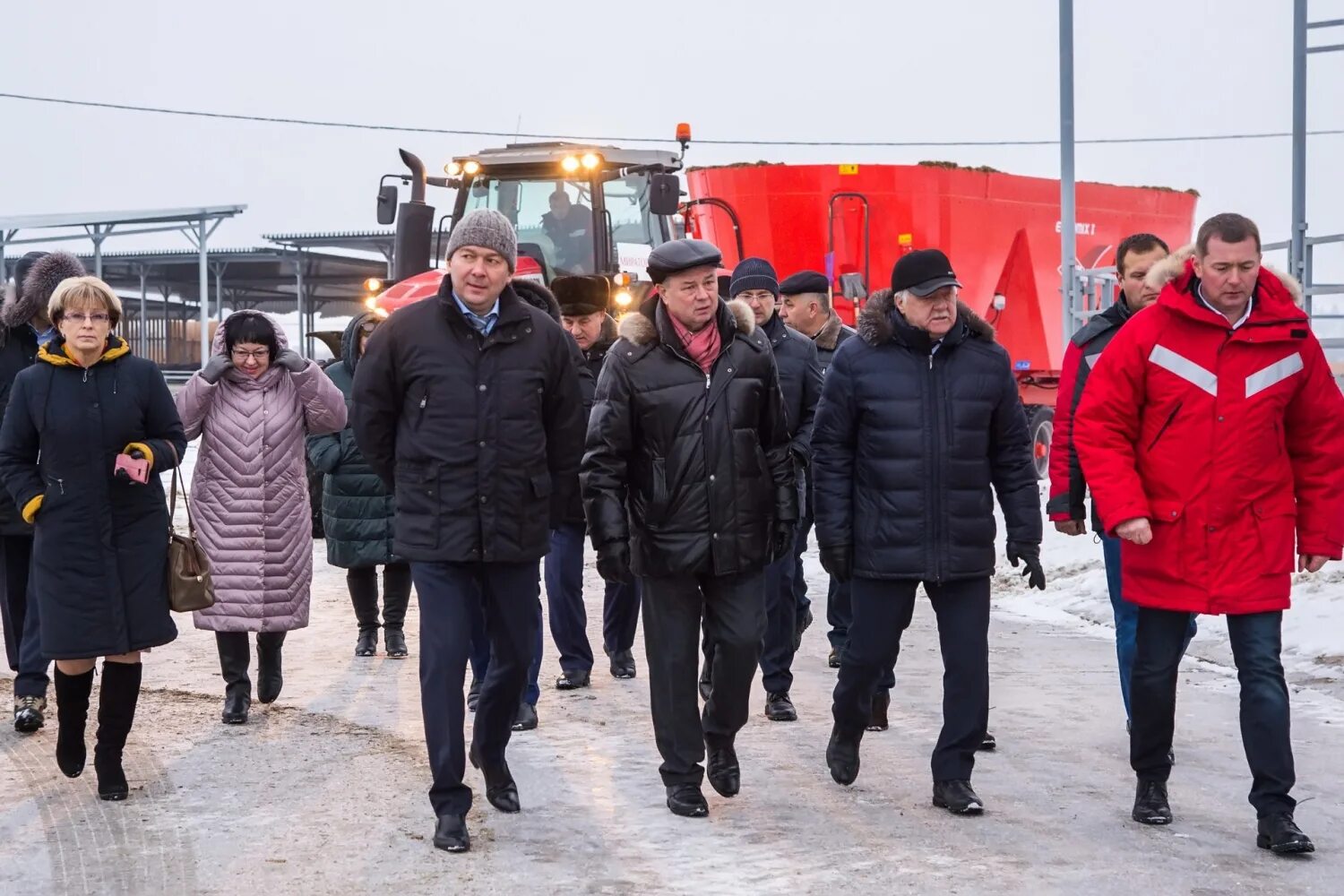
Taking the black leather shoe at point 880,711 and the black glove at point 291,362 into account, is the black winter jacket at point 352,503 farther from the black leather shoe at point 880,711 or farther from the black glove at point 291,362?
the black leather shoe at point 880,711

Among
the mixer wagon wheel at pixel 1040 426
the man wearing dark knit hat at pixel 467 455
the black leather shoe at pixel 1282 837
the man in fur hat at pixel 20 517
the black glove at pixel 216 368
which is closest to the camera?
the black leather shoe at pixel 1282 837

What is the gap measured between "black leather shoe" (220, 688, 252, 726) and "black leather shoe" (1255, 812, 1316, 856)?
4.23 m

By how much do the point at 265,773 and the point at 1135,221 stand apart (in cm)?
1812

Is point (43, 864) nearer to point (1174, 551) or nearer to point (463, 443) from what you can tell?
point (463, 443)

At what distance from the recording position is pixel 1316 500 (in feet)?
18.5

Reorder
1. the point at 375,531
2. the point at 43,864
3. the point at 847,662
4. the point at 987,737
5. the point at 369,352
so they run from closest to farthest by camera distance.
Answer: the point at 43,864, the point at 369,352, the point at 847,662, the point at 987,737, the point at 375,531

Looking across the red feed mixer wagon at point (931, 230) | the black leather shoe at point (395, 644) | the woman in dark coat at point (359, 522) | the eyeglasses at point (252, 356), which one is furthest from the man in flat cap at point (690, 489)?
the red feed mixer wagon at point (931, 230)

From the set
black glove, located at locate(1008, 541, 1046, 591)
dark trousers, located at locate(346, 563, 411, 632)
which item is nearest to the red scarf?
black glove, located at locate(1008, 541, 1046, 591)

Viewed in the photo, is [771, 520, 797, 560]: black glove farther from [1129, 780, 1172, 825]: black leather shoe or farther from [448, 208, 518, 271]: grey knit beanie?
[1129, 780, 1172, 825]: black leather shoe

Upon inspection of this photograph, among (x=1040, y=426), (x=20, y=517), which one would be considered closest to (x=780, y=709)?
(x=20, y=517)

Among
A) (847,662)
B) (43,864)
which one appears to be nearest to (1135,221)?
(847,662)

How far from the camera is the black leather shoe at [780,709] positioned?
Result: 7.68m

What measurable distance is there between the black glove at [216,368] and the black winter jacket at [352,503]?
4.54 feet

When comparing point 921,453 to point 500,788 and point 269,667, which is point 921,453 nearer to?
point 500,788
